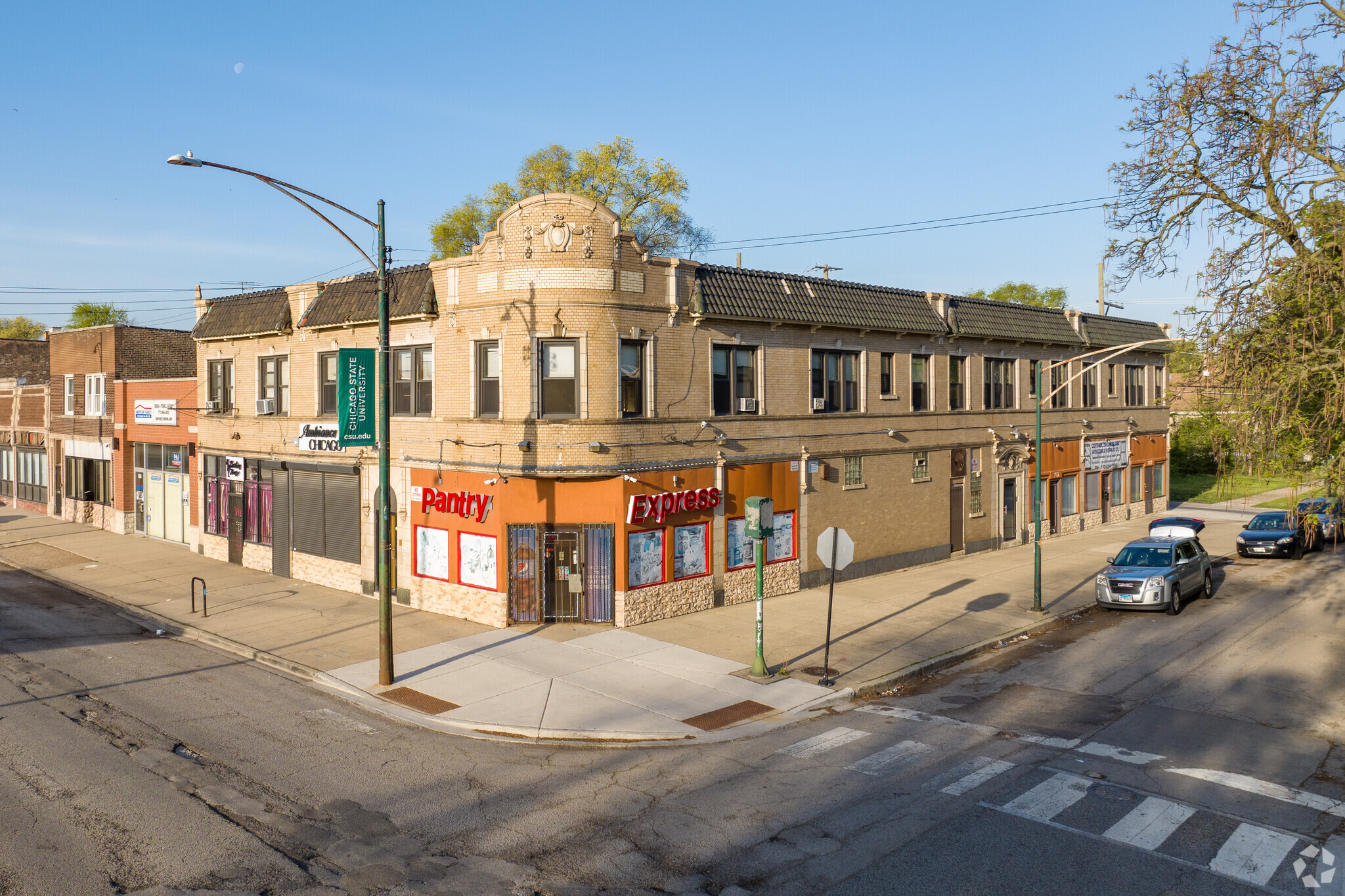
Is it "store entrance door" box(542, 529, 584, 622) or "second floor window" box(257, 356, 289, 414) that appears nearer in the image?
"store entrance door" box(542, 529, 584, 622)

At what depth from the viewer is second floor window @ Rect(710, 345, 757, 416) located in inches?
907

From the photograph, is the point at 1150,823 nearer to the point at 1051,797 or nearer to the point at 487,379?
the point at 1051,797

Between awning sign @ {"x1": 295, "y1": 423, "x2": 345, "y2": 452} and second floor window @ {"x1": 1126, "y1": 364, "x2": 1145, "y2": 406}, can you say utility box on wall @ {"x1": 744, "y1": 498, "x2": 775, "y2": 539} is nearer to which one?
awning sign @ {"x1": 295, "y1": 423, "x2": 345, "y2": 452}

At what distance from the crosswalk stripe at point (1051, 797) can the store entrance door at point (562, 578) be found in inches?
464

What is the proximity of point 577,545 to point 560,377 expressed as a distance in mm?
3926

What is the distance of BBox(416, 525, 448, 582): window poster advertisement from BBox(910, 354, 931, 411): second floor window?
15.4 metres

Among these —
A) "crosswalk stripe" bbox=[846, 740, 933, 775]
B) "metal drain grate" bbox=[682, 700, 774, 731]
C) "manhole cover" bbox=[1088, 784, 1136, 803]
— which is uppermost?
"manhole cover" bbox=[1088, 784, 1136, 803]

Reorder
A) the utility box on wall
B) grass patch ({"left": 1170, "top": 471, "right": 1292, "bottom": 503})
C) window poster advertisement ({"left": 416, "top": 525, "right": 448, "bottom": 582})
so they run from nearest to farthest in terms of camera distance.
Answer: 1. the utility box on wall
2. window poster advertisement ({"left": 416, "top": 525, "right": 448, "bottom": 582})
3. grass patch ({"left": 1170, "top": 471, "right": 1292, "bottom": 503})

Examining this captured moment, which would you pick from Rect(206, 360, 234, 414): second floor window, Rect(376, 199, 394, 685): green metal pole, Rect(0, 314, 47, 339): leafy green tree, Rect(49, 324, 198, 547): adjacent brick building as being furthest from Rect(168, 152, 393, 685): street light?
Rect(0, 314, 47, 339): leafy green tree

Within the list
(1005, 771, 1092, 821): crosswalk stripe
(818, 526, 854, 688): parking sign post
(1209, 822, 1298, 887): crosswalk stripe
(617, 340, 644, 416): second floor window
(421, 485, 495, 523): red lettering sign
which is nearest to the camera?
(1209, 822, 1298, 887): crosswalk stripe

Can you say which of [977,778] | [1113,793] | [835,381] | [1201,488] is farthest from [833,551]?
[1201,488]

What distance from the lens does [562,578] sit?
20.9 m

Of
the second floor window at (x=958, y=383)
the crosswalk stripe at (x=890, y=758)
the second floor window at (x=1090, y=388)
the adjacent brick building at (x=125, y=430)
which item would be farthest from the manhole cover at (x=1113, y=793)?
the adjacent brick building at (x=125, y=430)

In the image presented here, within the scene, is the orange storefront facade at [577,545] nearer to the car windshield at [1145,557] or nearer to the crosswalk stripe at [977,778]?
the crosswalk stripe at [977,778]
